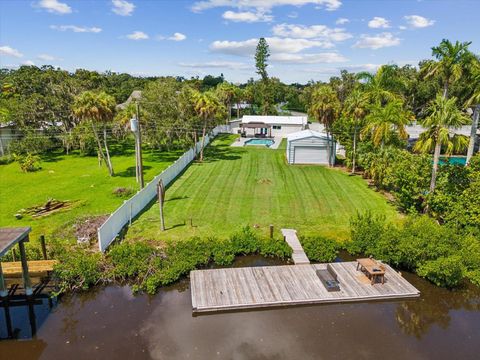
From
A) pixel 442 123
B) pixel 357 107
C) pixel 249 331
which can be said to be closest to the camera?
pixel 249 331

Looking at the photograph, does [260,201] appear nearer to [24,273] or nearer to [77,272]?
[77,272]

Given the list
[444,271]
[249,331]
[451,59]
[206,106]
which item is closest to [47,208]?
[249,331]

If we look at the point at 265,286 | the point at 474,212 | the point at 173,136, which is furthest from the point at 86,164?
the point at 474,212

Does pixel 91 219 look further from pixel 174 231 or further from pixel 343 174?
pixel 343 174

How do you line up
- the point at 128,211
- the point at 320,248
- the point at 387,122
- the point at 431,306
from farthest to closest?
the point at 387,122, the point at 128,211, the point at 320,248, the point at 431,306

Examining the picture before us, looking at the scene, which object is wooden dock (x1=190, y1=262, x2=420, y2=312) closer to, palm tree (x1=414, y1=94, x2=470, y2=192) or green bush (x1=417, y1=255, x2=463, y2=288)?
green bush (x1=417, y1=255, x2=463, y2=288)

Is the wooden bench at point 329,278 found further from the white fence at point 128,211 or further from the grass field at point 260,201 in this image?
the white fence at point 128,211

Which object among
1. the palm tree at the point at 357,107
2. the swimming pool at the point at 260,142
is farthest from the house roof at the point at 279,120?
the palm tree at the point at 357,107
